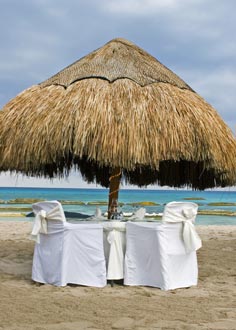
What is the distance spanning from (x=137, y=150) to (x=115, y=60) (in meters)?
1.36

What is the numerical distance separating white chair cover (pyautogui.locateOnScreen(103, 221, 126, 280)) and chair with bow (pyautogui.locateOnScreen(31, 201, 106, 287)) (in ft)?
0.30

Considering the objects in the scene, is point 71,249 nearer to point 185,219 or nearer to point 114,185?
point 185,219

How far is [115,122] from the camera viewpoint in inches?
180

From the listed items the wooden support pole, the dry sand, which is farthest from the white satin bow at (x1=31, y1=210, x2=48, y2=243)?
the wooden support pole

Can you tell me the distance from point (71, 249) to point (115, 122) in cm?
119

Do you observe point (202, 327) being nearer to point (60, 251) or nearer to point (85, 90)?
point (60, 251)

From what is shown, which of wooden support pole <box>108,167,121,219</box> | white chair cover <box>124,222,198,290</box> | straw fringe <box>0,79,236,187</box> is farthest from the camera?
wooden support pole <box>108,167,121,219</box>

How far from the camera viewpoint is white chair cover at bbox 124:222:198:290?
4.37 m

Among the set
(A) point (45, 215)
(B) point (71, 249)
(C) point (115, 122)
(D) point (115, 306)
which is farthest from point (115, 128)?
(D) point (115, 306)

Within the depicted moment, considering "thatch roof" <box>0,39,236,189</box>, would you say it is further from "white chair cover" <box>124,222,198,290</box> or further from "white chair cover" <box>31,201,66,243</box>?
"white chair cover" <box>124,222,198,290</box>

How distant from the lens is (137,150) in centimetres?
448

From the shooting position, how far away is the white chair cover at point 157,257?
14.3 ft

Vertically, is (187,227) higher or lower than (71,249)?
higher

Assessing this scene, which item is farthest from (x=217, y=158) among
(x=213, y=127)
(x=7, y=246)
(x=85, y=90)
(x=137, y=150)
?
(x=7, y=246)
